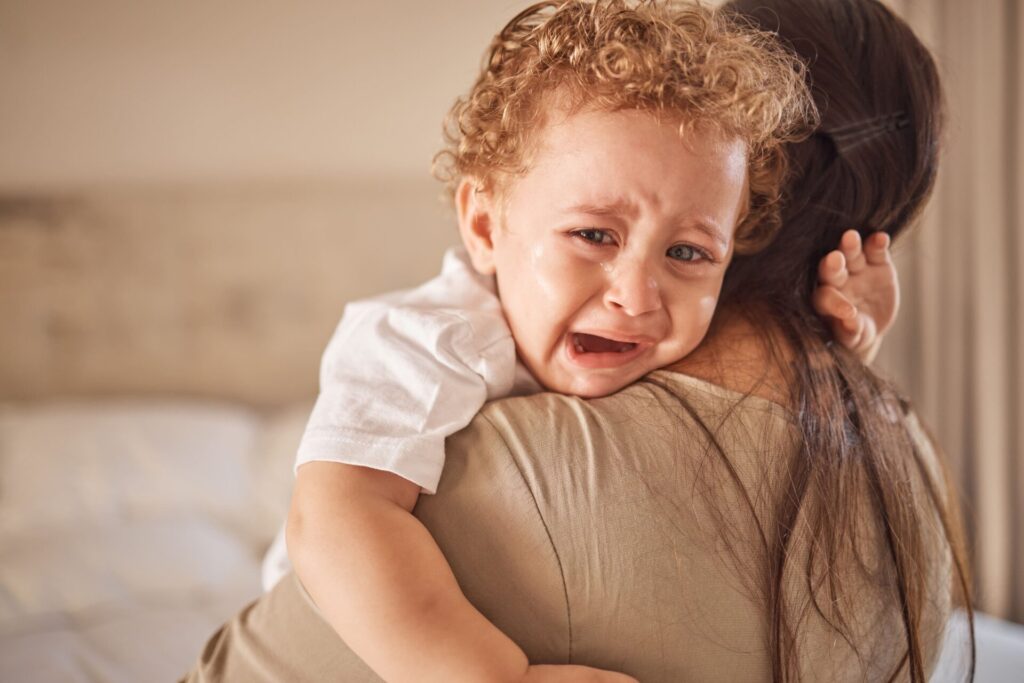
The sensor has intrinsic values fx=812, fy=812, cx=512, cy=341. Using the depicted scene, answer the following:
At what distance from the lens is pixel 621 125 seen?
0.77 metres

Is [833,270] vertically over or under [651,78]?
under

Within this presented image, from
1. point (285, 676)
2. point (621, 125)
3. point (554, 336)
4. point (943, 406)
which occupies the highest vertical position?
point (621, 125)

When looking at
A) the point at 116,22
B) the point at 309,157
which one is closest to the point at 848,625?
the point at 309,157

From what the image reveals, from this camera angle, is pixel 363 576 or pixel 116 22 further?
pixel 116 22

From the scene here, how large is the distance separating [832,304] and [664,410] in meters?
0.30

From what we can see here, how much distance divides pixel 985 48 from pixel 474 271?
7.50 ft

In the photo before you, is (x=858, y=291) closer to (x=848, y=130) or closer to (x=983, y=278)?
(x=848, y=130)

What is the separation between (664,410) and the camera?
72 cm

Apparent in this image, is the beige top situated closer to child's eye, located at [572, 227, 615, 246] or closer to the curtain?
child's eye, located at [572, 227, 615, 246]

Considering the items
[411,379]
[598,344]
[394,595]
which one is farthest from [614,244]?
[394,595]

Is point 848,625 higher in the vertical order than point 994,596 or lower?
higher

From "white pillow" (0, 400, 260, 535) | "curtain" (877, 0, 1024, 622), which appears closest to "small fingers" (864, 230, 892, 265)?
"curtain" (877, 0, 1024, 622)

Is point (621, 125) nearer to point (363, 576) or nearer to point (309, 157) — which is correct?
point (363, 576)

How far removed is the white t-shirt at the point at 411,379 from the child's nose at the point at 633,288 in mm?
127
